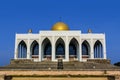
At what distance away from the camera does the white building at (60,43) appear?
104 feet

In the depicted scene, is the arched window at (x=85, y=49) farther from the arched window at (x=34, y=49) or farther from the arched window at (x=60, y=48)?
the arched window at (x=34, y=49)

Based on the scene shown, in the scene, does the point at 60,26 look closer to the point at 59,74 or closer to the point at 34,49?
the point at 34,49

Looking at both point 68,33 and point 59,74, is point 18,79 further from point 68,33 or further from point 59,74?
point 68,33

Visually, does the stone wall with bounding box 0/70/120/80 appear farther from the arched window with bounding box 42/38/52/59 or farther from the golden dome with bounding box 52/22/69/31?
the golden dome with bounding box 52/22/69/31

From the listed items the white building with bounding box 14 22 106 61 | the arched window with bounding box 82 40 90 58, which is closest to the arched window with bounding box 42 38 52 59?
the white building with bounding box 14 22 106 61

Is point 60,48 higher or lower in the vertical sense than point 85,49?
higher

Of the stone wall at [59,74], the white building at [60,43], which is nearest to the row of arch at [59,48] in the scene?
the white building at [60,43]

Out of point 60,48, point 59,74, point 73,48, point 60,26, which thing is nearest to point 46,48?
point 60,48

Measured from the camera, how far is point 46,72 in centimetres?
2022

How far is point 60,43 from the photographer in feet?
113

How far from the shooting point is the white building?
31.8 meters

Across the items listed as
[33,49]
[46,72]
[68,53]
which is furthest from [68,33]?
[46,72]

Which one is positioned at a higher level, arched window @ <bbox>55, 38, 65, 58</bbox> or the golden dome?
the golden dome

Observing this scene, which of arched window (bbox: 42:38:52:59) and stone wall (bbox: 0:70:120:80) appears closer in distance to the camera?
stone wall (bbox: 0:70:120:80)
